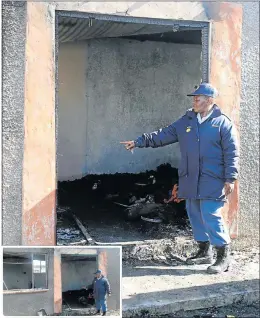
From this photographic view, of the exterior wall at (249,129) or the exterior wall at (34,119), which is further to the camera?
the exterior wall at (249,129)

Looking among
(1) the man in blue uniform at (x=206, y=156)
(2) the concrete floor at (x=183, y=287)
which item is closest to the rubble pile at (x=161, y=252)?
(2) the concrete floor at (x=183, y=287)

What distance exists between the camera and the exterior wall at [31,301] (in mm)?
3279

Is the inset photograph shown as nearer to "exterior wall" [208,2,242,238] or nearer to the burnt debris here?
the burnt debris

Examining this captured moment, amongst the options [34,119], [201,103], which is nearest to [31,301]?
[34,119]

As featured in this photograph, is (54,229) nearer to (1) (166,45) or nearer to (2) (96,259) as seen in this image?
(2) (96,259)

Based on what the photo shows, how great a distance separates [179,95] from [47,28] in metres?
4.69

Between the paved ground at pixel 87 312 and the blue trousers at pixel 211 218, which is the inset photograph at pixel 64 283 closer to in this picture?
the paved ground at pixel 87 312

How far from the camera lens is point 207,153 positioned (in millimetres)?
5070

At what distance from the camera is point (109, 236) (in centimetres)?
622

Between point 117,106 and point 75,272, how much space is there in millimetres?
6247

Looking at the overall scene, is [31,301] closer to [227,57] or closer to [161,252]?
[161,252]

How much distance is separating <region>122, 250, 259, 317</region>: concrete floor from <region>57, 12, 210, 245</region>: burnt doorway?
2.54m

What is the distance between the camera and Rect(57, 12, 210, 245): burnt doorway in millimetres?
8672

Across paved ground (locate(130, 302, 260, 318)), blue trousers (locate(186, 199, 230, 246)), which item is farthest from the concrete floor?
blue trousers (locate(186, 199, 230, 246))
